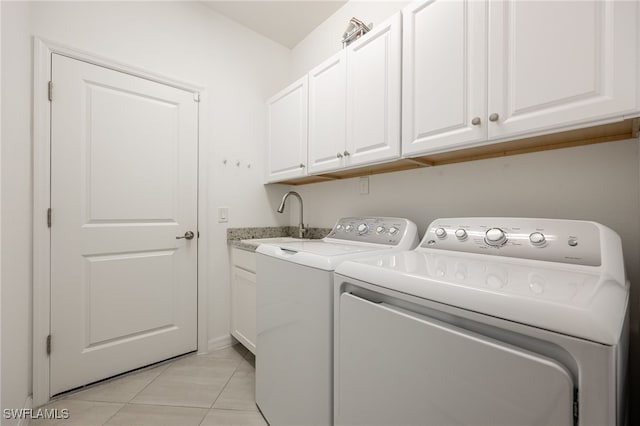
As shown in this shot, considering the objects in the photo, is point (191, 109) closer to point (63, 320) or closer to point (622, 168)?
point (63, 320)

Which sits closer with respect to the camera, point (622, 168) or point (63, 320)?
point (622, 168)

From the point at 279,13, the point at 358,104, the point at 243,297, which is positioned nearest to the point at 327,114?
Result: the point at 358,104

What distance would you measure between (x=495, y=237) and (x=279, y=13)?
2.27 meters

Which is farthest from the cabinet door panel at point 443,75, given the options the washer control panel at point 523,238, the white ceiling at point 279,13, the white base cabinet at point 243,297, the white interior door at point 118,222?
the white interior door at point 118,222

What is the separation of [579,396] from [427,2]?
1482 millimetres

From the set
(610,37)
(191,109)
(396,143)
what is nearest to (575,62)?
(610,37)

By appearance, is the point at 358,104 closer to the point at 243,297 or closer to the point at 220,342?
the point at 243,297

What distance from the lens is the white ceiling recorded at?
2029 millimetres

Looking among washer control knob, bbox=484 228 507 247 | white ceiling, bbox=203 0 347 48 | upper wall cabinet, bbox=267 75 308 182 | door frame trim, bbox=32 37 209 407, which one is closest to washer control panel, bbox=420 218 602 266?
washer control knob, bbox=484 228 507 247

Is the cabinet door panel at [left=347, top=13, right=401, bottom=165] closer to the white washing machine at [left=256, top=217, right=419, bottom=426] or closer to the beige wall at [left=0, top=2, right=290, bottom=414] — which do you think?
the white washing machine at [left=256, top=217, right=419, bottom=426]

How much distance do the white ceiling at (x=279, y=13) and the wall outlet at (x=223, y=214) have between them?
62.6 inches

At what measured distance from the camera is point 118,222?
1.73 metres

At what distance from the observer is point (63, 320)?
1544mm

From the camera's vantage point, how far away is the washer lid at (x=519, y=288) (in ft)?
1.58
